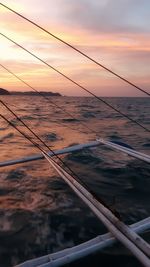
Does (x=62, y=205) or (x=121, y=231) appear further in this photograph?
(x=62, y=205)

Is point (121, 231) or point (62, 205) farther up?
point (121, 231)

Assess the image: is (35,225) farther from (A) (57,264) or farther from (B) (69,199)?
(A) (57,264)

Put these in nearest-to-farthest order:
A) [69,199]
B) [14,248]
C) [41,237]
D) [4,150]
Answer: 1. [14,248]
2. [41,237]
3. [69,199]
4. [4,150]

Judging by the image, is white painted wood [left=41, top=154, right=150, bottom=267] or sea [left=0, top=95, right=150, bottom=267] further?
sea [left=0, top=95, right=150, bottom=267]

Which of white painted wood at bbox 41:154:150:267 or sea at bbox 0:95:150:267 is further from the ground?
white painted wood at bbox 41:154:150:267

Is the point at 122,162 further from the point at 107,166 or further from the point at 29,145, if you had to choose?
the point at 29,145

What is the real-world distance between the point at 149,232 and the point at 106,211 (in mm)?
1937

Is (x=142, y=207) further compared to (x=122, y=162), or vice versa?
(x=122, y=162)

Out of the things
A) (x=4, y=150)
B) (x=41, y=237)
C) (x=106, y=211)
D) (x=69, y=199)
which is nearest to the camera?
(x=106, y=211)

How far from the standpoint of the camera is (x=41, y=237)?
7.57 meters

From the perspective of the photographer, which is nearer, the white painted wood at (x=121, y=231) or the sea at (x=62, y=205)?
the white painted wood at (x=121, y=231)

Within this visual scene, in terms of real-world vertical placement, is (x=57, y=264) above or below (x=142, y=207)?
above

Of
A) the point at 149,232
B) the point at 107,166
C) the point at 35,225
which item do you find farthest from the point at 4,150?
the point at 149,232

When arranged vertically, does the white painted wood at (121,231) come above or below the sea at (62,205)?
above
